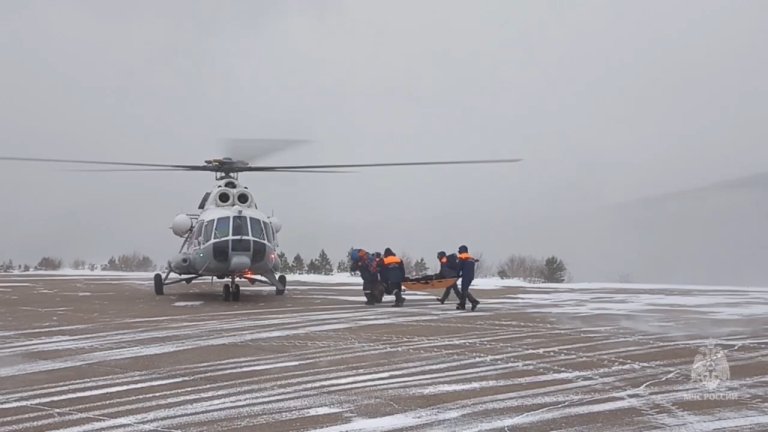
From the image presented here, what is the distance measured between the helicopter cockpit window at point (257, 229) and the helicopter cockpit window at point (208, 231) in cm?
106

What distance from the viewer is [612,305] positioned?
63.7ft

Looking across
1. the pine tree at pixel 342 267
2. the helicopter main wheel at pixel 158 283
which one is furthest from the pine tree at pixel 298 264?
the helicopter main wheel at pixel 158 283

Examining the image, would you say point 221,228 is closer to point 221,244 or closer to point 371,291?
point 221,244

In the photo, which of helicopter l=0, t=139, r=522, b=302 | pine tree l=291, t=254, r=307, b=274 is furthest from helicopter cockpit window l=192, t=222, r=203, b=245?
pine tree l=291, t=254, r=307, b=274

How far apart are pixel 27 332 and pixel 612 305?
1438 cm

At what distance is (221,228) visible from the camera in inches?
746

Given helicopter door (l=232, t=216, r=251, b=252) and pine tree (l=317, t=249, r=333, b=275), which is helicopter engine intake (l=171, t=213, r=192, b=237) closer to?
helicopter door (l=232, t=216, r=251, b=252)

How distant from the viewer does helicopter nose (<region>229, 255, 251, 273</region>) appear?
18.7 m

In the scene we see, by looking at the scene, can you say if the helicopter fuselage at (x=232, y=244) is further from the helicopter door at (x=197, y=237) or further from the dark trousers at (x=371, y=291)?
the dark trousers at (x=371, y=291)

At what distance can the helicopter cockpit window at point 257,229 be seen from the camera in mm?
19125

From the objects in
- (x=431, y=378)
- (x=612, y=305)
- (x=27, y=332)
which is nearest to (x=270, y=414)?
(x=431, y=378)

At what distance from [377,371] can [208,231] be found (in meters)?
11.3

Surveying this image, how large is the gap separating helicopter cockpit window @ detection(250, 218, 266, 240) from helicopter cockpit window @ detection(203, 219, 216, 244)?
1.06 m

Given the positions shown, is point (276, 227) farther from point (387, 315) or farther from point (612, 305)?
point (612, 305)
